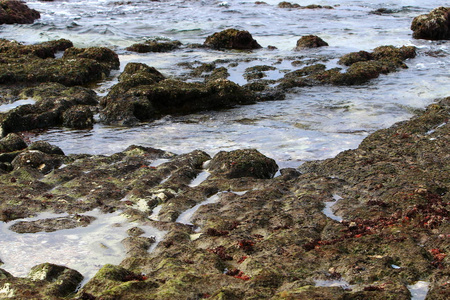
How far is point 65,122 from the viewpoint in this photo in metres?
14.6

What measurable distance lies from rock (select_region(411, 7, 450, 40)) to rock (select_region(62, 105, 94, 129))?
22.5 m

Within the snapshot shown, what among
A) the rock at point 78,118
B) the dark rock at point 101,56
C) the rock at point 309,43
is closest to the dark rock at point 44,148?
the rock at point 78,118

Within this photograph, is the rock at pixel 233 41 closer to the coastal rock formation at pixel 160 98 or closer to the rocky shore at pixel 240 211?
the coastal rock formation at pixel 160 98

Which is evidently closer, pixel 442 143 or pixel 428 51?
pixel 442 143

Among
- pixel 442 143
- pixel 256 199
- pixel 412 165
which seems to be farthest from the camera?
pixel 442 143

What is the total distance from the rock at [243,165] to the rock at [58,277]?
4.58m

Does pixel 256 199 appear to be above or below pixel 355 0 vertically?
below

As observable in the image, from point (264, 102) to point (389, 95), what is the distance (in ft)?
15.4

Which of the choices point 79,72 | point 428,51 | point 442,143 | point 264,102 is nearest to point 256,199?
point 442,143

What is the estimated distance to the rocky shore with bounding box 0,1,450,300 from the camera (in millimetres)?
5578

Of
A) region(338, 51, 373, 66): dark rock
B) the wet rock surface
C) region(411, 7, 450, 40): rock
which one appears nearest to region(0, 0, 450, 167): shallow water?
region(411, 7, 450, 40): rock

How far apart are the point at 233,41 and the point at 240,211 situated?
2112cm

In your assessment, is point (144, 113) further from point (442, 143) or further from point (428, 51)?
point (428, 51)

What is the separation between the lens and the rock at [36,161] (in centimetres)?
1041
